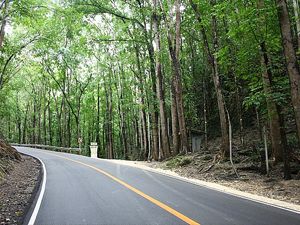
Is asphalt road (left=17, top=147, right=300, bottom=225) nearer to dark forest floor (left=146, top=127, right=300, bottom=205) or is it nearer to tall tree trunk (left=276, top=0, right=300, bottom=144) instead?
dark forest floor (left=146, top=127, right=300, bottom=205)

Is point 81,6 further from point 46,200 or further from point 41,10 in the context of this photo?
point 46,200

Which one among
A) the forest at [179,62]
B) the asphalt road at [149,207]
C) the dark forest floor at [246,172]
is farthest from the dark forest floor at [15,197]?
the forest at [179,62]

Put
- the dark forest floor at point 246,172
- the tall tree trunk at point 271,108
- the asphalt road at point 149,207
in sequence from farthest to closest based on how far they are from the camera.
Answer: the tall tree trunk at point 271,108 < the dark forest floor at point 246,172 < the asphalt road at point 149,207

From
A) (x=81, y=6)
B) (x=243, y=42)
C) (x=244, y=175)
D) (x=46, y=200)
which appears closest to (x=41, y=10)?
(x=81, y=6)

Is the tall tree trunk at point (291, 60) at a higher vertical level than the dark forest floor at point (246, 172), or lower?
higher

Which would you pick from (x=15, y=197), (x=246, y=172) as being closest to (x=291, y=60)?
(x=246, y=172)

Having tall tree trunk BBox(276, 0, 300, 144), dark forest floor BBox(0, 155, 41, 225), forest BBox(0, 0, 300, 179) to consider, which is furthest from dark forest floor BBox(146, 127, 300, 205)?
dark forest floor BBox(0, 155, 41, 225)

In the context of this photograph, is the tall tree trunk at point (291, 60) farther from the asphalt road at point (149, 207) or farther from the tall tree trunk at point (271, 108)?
the asphalt road at point (149, 207)

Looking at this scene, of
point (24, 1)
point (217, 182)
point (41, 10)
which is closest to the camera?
point (217, 182)

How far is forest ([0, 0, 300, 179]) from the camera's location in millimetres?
12203

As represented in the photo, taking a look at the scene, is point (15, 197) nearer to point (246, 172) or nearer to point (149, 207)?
point (149, 207)

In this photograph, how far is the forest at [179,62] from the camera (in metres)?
12.2

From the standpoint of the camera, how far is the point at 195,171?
15.7 meters

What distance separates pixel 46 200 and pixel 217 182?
276 inches
